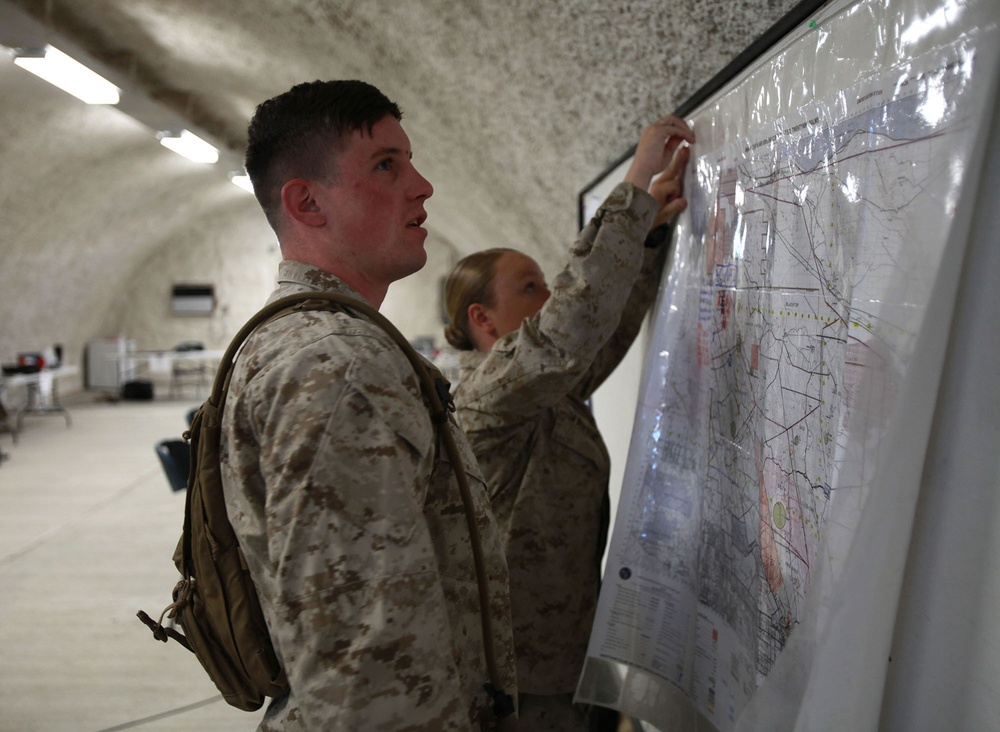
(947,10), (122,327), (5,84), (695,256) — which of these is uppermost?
(5,84)

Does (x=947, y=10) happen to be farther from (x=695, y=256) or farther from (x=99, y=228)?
(x=99, y=228)

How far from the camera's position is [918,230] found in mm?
718

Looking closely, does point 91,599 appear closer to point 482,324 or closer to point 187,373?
point 482,324

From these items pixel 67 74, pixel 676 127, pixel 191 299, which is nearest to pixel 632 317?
pixel 676 127

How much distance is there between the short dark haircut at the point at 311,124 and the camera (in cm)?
103

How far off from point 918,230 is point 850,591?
36 cm

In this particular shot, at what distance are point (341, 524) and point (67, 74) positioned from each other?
5.31 meters

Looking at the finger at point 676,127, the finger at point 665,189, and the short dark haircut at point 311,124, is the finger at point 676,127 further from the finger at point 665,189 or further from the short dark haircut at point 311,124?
the short dark haircut at point 311,124

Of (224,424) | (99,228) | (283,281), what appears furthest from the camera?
(99,228)

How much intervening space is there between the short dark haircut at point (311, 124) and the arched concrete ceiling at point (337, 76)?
693mm

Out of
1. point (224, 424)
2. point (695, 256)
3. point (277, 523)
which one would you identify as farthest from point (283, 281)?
point (695, 256)

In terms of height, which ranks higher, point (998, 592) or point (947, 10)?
point (947, 10)

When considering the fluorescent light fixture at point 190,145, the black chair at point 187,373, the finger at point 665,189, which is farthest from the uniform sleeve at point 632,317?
the black chair at point 187,373

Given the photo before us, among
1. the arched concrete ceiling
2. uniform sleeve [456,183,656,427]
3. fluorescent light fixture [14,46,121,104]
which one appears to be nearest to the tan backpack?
uniform sleeve [456,183,656,427]
